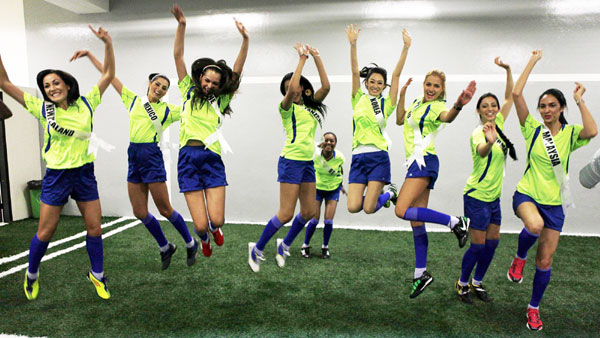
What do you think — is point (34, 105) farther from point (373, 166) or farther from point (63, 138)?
point (373, 166)

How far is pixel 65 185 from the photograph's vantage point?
128 inches

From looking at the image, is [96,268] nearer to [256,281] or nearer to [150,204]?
[256,281]

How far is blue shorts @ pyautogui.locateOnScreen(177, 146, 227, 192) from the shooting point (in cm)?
338

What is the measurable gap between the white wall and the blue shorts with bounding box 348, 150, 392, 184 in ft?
10.3

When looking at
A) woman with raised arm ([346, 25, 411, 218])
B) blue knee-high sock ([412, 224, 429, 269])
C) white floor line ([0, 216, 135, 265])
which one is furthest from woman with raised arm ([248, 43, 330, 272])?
white floor line ([0, 216, 135, 265])

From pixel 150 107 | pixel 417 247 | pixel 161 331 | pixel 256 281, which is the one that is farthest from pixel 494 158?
pixel 150 107

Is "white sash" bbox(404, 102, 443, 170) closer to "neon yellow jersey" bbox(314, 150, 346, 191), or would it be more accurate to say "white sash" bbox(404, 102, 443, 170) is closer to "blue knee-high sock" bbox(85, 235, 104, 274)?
"neon yellow jersey" bbox(314, 150, 346, 191)

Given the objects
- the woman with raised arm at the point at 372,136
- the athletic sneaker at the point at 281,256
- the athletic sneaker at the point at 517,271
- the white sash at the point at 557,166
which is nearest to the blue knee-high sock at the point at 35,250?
the athletic sneaker at the point at 281,256

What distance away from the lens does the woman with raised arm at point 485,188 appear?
354cm

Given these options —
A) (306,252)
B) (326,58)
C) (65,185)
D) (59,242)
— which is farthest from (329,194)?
(59,242)

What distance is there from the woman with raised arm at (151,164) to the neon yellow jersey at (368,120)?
1983 mm

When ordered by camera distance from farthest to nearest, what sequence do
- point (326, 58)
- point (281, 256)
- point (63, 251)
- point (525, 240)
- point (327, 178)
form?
1. point (326, 58)
2. point (63, 251)
3. point (327, 178)
4. point (281, 256)
5. point (525, 240)

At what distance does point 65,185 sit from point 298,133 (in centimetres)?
200

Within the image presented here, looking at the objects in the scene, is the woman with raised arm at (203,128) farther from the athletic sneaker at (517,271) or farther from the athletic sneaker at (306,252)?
the athletic sneaker at (517,271)
